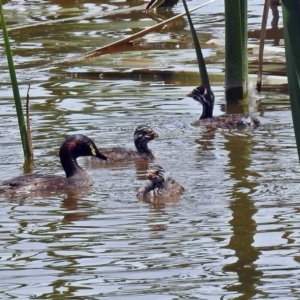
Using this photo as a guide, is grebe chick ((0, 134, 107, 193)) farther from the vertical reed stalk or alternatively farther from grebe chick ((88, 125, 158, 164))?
the vertical reed stalk

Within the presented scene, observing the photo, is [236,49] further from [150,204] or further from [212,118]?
[150,204]

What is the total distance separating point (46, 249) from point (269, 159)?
305cm

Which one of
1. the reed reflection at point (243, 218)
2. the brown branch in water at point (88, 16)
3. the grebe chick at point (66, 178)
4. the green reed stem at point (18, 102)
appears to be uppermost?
the brown branch in water at point (88, 16)

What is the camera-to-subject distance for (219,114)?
11.5 metres

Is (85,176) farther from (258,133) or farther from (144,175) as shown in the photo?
(258,133)

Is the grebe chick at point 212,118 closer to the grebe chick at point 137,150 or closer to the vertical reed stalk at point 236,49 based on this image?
the vertical reed stalk at point 236,49

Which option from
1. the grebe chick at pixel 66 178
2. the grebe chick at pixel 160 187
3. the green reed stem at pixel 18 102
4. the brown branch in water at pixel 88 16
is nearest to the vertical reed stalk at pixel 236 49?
the grebe chick at pixel 66 178

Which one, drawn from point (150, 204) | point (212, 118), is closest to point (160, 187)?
point (150, 204)

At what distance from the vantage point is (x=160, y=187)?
26.1 feet

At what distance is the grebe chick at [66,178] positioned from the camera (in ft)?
26.6

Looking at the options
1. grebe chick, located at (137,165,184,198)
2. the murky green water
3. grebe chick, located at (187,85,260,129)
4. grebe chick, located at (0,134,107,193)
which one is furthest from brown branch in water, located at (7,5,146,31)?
grebe chick, located at (137,165,184,198)

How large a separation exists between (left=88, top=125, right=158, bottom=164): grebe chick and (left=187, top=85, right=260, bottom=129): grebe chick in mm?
936

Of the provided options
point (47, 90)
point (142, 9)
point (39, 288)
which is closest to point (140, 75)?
point (47, 90)

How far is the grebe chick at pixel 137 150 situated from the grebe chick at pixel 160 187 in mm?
1127
